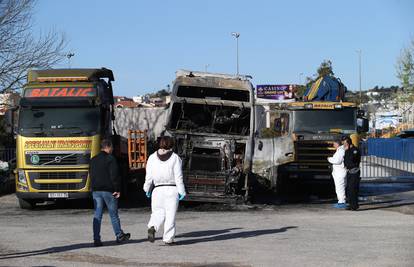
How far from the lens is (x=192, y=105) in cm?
1952

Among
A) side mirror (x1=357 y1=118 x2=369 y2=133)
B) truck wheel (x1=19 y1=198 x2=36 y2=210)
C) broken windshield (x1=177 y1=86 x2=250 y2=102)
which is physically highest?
broken windshield (x1=177 y1=86 x2=250 y2=102)

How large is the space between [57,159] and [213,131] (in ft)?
14.1

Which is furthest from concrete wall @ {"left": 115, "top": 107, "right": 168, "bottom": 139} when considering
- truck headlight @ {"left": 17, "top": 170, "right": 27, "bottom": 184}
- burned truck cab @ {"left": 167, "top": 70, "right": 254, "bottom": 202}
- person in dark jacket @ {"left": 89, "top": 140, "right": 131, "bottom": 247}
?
person in dark jacket @ {"left": 89, "top": 140, "right": 131, "bottom": 247}

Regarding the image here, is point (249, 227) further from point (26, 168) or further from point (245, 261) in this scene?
point (26, 168)

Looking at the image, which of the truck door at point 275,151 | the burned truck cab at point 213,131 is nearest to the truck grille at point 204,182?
the burned truck cab at point 213,131

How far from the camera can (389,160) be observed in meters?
31.8

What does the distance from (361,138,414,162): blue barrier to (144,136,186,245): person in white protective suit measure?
1948 cm

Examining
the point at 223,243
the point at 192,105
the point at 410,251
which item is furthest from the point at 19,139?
the point at 410,251

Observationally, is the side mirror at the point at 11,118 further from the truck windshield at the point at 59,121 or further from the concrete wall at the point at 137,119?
the concrete wall at the point at 137,119

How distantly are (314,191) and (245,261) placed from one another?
46.4 feet

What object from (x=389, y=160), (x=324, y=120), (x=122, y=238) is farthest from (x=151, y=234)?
(x=389, y=160)

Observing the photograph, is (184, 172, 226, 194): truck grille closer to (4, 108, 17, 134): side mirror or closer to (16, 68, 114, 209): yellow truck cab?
(16, 68, 114, 209): yellow truck cab

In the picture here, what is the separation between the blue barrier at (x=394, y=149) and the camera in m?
30.7

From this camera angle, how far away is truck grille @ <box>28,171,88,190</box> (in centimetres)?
1762
